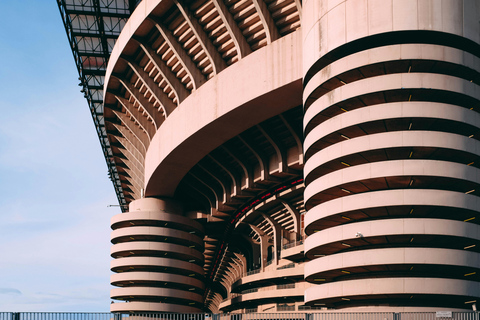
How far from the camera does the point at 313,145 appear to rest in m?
44.6

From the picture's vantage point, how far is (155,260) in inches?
2854

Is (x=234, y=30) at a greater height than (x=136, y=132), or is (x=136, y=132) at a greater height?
(x=234, y=30)

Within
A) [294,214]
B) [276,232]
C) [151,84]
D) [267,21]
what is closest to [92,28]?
[151,84]

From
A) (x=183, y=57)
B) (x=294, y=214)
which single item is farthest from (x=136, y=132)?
(x=294, y=214)

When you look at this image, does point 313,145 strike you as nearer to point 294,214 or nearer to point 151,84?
point 294,214

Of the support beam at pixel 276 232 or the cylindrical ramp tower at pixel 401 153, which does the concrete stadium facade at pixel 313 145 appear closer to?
the cylindrical ramp tower at pixel 401 153

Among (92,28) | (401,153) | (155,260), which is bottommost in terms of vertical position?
(155,260)

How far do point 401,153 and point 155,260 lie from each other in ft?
127

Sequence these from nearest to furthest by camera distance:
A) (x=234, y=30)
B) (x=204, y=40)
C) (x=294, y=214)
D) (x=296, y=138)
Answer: (x=234, y=30) → (x=204, y=40) → (x=296, y=138) → (x=294, y=214)

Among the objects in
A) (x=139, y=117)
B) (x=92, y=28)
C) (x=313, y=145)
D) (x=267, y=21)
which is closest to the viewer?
(x=313, y=145)

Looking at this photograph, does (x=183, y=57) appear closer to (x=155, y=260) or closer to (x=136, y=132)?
(x=136, y=132)

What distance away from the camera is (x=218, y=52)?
2333 inches

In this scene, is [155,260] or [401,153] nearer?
[401,153]

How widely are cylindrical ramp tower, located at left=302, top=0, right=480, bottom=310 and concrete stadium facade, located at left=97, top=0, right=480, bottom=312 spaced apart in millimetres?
91
